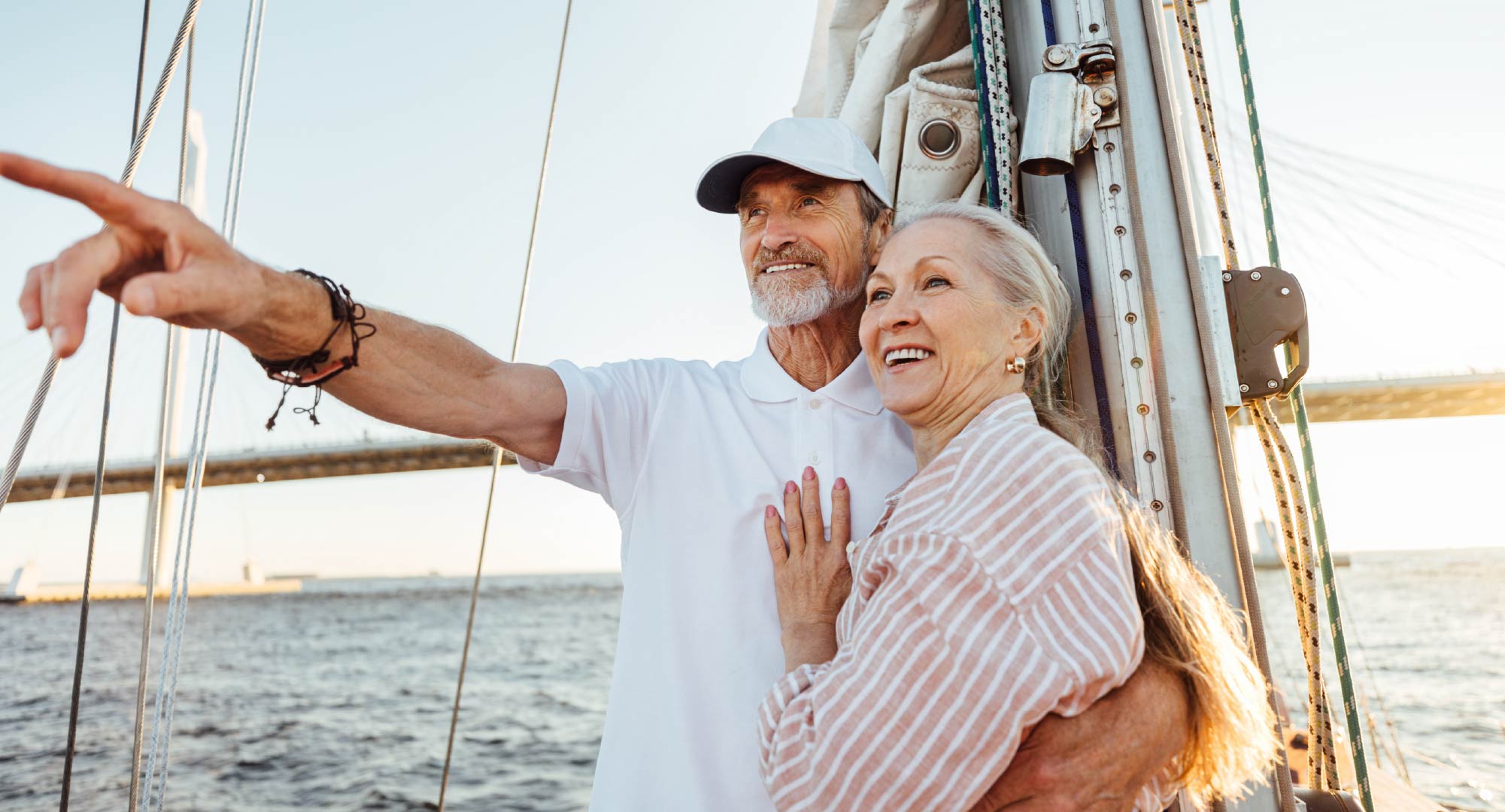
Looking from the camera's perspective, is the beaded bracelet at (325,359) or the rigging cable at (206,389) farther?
the rigging cable at (206,389)

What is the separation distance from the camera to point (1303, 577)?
1271mm

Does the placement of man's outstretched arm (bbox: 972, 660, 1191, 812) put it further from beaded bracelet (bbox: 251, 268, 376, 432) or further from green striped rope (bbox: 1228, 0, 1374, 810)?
beaded bracelet (bbox: 251, 268, 376, 432)

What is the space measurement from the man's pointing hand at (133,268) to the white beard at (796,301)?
0.79 meters

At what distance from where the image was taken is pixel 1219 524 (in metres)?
1.18

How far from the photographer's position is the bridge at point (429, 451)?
1823 cm

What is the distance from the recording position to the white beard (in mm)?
1427

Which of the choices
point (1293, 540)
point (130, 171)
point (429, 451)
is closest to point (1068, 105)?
point (1293, 540)

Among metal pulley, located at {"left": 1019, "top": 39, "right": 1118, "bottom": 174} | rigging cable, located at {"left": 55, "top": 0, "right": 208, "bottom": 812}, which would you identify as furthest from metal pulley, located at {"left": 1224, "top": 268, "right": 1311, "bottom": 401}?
rigging cable, located at {"left": 55, "top": 0, "right": 208, "bottom": 812}

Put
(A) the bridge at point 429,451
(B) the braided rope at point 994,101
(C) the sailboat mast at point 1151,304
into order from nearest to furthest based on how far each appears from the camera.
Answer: (C) the sailboat mast at point 1151,304
(B) the braided rope at point 994,101
(A) the bridge at point 429,451

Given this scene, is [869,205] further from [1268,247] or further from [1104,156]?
[1268,247]

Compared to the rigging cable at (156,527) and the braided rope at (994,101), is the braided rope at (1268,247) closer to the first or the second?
the braided rope at (994,101)

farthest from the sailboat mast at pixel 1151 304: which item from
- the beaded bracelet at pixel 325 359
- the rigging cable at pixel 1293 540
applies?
the beaded bracelet at pixel 325 359

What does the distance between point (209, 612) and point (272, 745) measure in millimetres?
27074

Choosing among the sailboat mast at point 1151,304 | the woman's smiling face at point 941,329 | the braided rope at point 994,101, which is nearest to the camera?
the woman's smiling face at point 941,329
